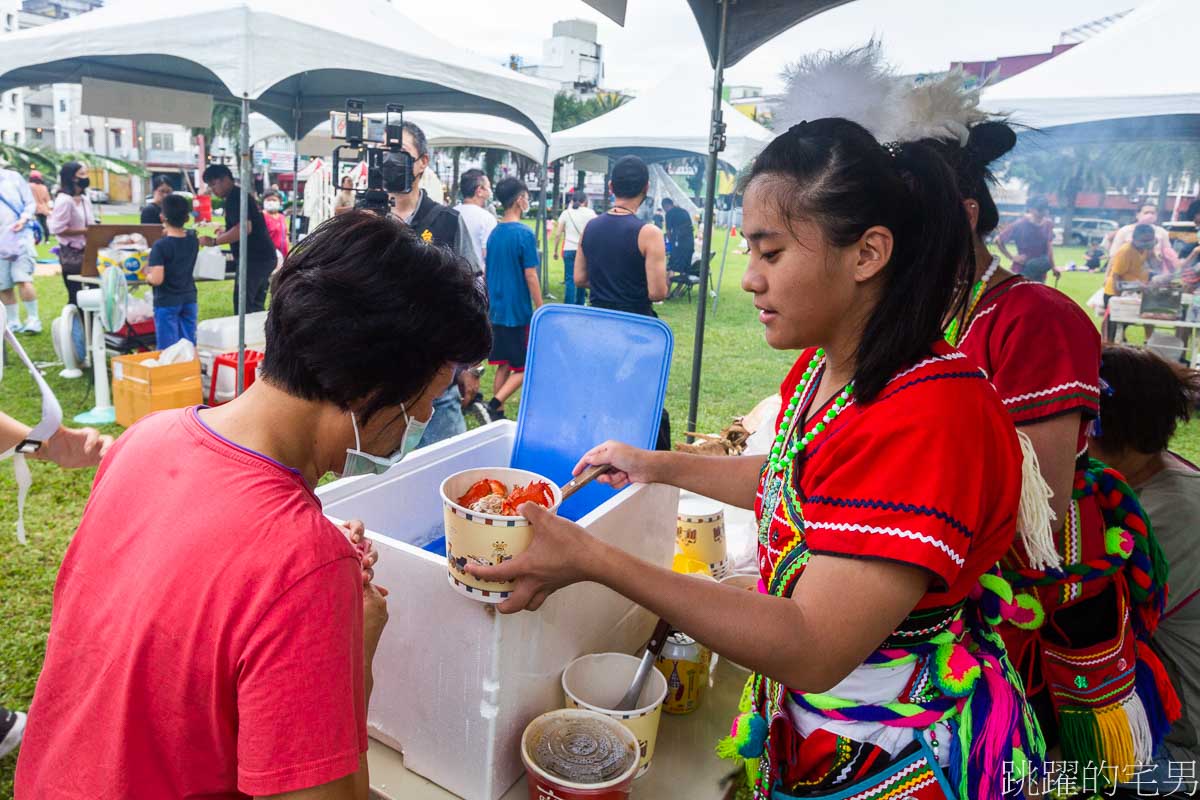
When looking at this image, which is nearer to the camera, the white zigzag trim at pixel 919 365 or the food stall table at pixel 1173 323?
the white zigzag trim at pixel 919 365

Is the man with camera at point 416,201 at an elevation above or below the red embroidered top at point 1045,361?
above

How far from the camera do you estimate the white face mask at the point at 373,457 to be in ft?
3.50

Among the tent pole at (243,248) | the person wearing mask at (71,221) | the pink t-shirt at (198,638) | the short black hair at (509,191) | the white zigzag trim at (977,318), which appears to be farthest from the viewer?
the person wearing mask at (71,221)

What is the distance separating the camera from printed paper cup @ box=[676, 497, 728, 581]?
83.4 inches

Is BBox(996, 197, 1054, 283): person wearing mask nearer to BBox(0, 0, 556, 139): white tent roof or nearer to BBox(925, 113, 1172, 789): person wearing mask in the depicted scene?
BBox(0, 0, 556, 139): white tent roof

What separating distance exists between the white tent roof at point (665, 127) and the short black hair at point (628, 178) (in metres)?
4.34

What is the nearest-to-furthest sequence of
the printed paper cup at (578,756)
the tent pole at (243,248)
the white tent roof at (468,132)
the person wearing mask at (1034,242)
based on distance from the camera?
the printed paper cup at (578,756) → the tent pole at (243,248) → the person wearing mask at (1034,242) → the white tent roof at (468,132)

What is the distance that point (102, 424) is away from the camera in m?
5.46

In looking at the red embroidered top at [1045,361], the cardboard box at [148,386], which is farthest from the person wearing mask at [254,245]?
the red embroidered top at [1045,361]

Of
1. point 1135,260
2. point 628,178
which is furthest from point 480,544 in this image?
point 1135,260

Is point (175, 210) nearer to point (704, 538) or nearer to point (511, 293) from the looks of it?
point (511, 293)

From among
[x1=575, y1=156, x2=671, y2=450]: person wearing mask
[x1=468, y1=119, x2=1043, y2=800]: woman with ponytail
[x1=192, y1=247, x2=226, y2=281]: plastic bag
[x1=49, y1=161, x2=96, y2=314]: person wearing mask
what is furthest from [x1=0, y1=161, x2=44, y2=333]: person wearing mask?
[x1=468, y1=119, x2=1043, y2=800]: woman with ponytail

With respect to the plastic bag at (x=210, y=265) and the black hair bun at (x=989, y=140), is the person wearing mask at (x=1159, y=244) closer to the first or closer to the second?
the black hair bun at (x=989, y=140)

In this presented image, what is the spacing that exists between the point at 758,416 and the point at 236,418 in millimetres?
2482
